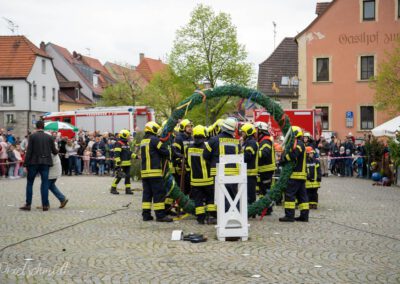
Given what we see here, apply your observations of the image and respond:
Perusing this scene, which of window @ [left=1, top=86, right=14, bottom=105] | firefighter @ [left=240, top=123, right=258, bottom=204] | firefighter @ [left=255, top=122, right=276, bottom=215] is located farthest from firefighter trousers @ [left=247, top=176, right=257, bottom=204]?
window @ [left=1, top=86, right=14, bottom=105]

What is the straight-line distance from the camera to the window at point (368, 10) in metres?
40.5

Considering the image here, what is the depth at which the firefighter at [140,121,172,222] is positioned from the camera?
1273 cm

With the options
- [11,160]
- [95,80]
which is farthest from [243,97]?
[95,80]

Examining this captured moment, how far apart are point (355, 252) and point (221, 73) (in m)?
43.7

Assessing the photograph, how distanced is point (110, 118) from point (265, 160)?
21.6 m

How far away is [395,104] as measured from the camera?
104ft

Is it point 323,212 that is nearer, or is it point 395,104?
point 323,212

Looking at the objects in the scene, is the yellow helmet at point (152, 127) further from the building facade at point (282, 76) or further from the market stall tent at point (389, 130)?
the building facade at point (282, 76)

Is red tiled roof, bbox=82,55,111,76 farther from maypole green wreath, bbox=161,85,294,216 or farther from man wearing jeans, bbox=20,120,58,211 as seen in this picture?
maypole green wreath, bbox=161,85,294,216

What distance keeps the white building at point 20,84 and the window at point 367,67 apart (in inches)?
1112

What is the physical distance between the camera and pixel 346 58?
1623 inches

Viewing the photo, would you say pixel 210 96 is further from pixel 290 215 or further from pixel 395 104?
pixel 395 104

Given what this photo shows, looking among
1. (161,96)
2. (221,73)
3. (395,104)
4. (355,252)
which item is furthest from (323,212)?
(161,96)

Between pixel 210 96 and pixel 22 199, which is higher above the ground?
pixel 210 96
